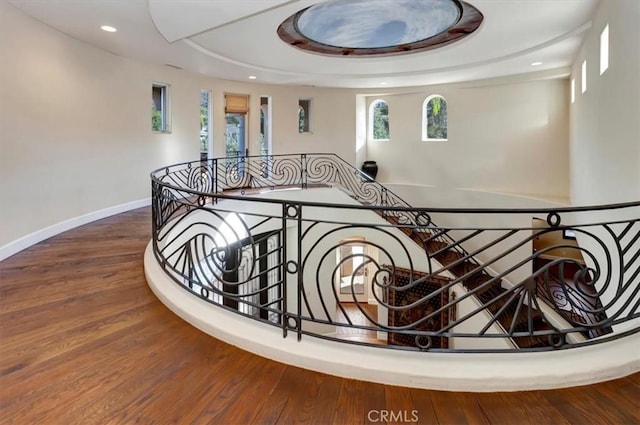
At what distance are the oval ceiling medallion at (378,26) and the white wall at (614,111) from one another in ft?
5.46

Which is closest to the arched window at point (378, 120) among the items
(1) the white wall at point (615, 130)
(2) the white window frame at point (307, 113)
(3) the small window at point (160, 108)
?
(2) the white window frame at point (307, 113)

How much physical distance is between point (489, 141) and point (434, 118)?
1733mm

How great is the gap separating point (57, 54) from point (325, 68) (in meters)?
4.92

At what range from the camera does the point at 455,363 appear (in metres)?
2.03

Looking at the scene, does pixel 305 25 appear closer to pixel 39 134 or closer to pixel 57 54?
pixel 57 54

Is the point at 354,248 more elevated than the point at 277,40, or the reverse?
the point at 277,40

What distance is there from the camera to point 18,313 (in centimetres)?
281

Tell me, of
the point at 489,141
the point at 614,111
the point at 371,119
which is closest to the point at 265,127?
the point at 371,119

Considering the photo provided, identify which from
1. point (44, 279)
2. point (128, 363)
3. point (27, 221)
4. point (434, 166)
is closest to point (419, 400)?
point (128, 363)

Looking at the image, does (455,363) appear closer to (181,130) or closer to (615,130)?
(615,130)

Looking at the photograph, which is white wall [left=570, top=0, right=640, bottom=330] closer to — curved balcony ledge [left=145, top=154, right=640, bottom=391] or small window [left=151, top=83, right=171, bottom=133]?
curved balcony ledge [left=145, top=154, right=640, bottom=391]

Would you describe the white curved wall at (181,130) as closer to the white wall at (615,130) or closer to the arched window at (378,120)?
the white wall at (615,130)

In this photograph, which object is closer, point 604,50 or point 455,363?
point 455,363

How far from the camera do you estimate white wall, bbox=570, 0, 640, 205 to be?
3131 mm
